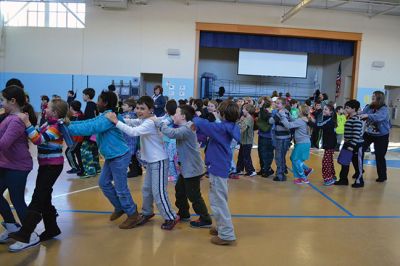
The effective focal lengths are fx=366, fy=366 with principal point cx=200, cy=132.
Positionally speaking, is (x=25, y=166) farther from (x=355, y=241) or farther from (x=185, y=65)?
(x=185, y=65)

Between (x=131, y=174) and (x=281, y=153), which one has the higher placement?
(x=281, y=153)

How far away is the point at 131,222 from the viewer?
12.2 feet

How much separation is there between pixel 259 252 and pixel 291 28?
15.1 meters

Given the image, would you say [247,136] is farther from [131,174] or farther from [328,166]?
[131,174]

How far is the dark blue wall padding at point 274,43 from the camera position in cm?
1669

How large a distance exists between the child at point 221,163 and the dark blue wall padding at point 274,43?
13.9 m

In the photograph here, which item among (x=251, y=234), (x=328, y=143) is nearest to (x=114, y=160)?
(x=251, y=234)

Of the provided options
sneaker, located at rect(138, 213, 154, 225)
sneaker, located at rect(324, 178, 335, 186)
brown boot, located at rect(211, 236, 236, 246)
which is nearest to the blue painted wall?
sneaker, located at rect(324, 178, 335, 186)

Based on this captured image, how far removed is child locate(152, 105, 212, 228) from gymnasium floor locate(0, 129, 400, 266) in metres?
0.23

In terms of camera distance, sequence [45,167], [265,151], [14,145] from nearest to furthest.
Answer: [14,145] → [45,167] → [265,151]

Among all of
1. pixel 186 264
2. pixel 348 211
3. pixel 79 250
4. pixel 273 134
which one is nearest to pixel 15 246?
pixel 79 250

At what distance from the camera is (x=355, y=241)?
3.62 m

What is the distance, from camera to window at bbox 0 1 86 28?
1594cm

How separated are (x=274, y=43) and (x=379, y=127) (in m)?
11.5
